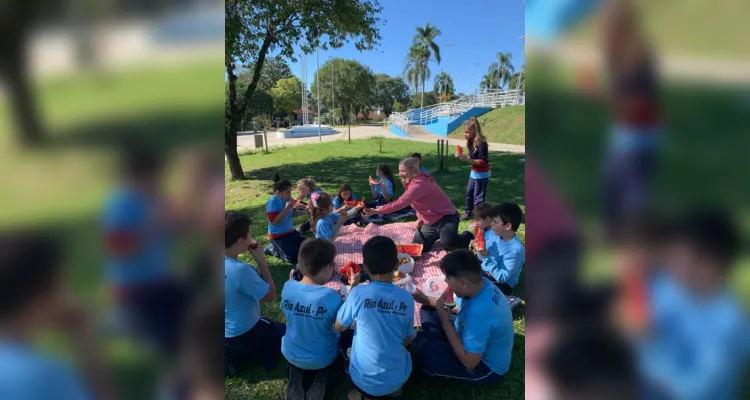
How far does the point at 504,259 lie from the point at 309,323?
9.25ft

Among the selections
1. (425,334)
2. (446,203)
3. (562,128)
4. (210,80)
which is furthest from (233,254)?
(446,203)

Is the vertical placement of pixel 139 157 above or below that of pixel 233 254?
above

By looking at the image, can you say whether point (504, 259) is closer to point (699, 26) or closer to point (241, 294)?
point (241, 294)

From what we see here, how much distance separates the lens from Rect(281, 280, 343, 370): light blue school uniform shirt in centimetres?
324

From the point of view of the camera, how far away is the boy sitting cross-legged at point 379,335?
3.02 metres

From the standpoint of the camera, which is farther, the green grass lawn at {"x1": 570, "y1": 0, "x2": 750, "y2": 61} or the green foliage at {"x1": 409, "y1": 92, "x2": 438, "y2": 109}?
the green foliage at {"x1": 409, "y1": 92, "x2": 438, "y2": 109}

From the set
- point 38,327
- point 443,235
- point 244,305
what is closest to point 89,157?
point 38,327

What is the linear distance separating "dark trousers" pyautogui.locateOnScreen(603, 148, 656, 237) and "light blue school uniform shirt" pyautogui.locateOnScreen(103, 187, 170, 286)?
2.72 feet

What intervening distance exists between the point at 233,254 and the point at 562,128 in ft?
10.7

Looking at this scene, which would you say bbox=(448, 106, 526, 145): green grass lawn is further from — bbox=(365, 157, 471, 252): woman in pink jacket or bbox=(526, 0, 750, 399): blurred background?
bbox=(526, 0, 750, 399): blurred background

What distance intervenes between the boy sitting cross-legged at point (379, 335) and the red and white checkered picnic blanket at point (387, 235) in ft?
4.99

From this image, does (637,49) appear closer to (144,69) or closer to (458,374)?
(144,69)

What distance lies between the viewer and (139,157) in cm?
68

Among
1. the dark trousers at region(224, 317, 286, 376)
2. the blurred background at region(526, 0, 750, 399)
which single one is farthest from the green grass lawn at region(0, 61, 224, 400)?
the dark trousers at region(224, 317, 286, 376)
